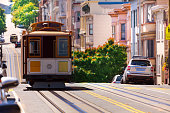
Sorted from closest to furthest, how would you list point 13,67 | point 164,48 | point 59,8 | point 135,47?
point 164,48
point 135,47
point 13,67
point 59,8

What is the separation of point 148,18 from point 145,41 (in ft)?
7.31

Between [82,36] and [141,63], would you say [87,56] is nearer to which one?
[82,36]

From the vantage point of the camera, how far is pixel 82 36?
85.3m

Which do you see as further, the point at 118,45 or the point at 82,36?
the point at 82,36

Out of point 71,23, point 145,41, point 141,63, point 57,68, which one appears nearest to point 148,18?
point 145,41

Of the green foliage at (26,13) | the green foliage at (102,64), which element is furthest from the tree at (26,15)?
the green foliage at (102,64)

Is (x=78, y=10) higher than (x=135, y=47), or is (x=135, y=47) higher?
(x=78, y=10)

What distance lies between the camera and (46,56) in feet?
81.0

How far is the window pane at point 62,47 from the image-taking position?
2488 centimetres

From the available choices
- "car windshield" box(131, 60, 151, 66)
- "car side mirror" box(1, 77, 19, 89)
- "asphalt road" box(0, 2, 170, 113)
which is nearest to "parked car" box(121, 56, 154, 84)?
"car windshield" box(131, 60, 151, 66)

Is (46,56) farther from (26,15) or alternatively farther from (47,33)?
(26,15)

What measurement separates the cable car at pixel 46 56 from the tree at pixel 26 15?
12999 cm

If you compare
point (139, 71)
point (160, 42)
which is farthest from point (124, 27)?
point (139, 71)

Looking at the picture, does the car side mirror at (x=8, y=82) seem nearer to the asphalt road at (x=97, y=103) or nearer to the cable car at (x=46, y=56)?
the asphalt road at (x=97, y=103)
